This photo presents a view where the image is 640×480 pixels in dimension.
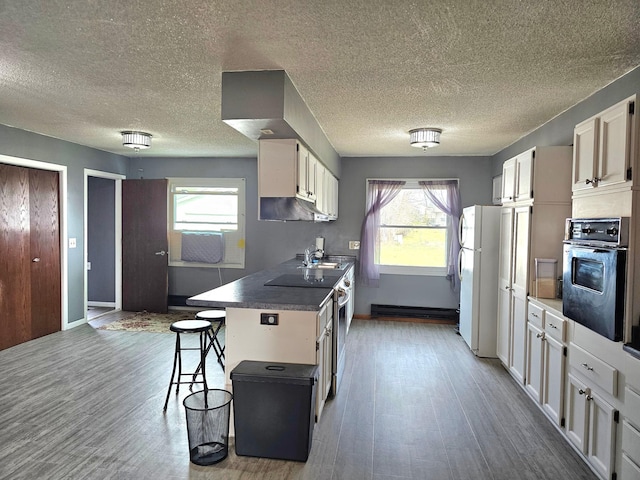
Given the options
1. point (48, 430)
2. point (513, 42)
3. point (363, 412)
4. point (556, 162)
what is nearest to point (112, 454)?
point (48, 430)

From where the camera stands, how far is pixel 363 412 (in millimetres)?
3129

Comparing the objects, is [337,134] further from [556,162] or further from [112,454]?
[112,454]

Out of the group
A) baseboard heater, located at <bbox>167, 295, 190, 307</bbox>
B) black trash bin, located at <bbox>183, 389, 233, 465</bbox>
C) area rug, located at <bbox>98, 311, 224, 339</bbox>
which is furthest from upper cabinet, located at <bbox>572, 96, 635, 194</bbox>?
baseboard heater, located at <bbox>167, 295, 190, 307</bbox>

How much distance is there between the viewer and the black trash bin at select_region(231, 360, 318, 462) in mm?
2428

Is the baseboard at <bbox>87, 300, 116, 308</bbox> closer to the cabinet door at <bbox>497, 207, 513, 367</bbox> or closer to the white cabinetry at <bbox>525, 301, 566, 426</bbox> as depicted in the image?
the cabinet door at <bbox>497, 207, 513, 367</bbox>

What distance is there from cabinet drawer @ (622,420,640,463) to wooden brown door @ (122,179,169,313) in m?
5.76

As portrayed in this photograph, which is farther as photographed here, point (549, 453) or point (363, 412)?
point (363, 412)

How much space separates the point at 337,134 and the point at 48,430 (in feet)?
Result: 11.8

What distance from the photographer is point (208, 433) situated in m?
2.56

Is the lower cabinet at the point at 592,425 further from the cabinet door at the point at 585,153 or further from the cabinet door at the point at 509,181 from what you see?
the cabinet door at the point at 509,181

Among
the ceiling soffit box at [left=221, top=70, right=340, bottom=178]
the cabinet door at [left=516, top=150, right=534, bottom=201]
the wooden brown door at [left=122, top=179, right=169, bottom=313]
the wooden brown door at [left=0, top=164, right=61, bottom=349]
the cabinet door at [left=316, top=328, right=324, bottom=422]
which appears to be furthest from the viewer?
the wooden brown door at [left=122, top=179, right=169, bottom=313]

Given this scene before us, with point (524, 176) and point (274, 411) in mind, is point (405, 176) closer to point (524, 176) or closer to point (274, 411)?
point (524, 176)

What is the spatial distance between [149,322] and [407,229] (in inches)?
151

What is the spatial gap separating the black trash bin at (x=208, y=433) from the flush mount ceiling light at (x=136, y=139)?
328 centimetres
